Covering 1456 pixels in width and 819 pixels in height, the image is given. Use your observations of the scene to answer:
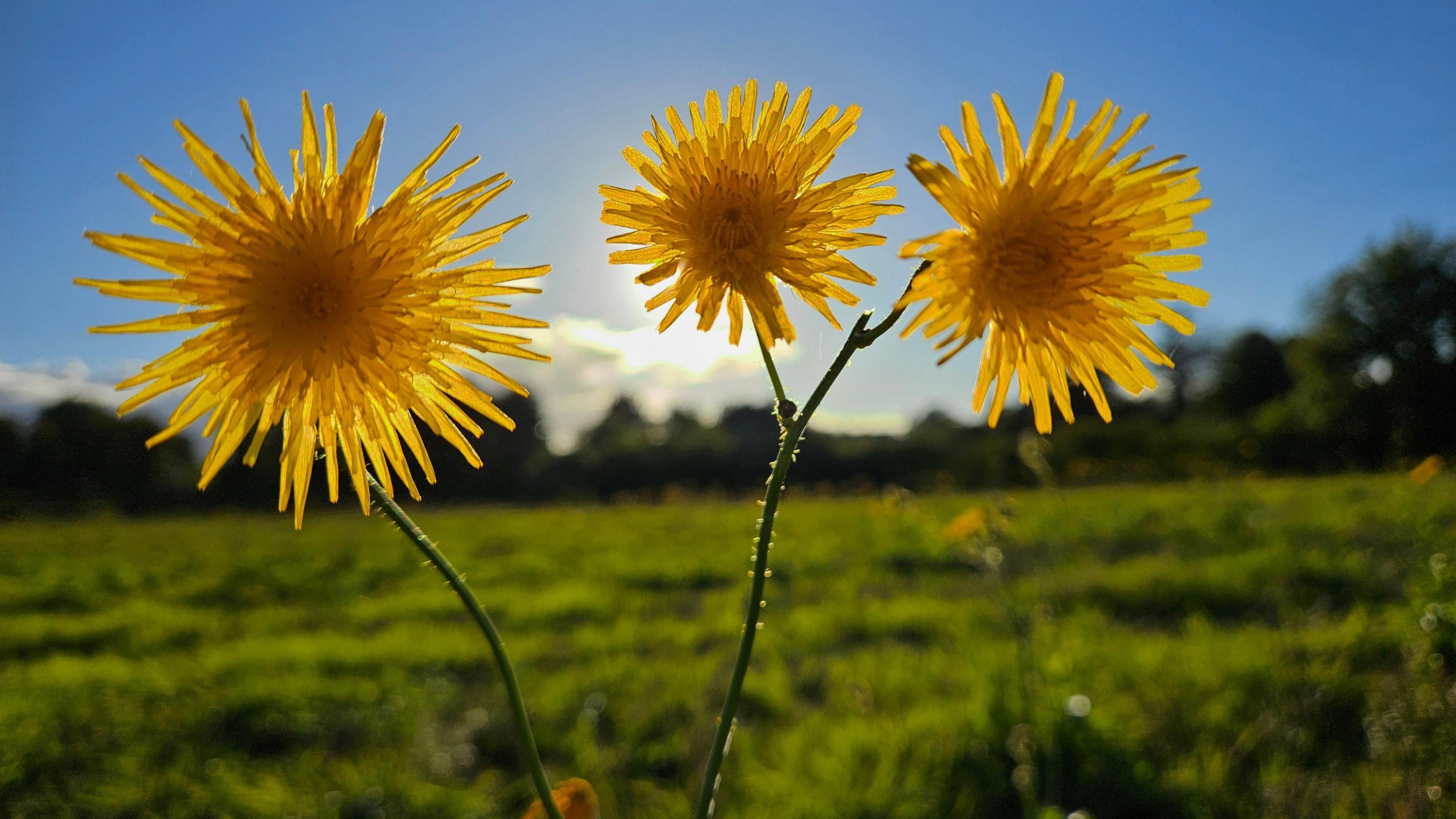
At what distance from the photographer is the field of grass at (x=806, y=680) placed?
3.44m

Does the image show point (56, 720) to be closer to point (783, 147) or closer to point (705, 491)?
point (783, 147)

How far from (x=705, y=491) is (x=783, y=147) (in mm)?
19359

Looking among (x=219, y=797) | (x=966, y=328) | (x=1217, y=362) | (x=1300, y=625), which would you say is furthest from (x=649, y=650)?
(x=1217, y=362)

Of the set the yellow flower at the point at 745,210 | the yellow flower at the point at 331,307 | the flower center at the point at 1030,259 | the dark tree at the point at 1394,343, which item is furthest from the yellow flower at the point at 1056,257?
the dark tree at the point at 1394,343

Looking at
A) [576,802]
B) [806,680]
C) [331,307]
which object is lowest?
[806,680]

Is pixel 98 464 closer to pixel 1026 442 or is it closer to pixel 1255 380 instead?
pixel 1026 442

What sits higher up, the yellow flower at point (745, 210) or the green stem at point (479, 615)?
the yellow flower at point (745, 210)

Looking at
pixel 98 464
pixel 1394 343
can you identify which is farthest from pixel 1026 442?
pixel 1394 343

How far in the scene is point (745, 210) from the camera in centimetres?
105

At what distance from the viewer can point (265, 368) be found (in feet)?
3.35

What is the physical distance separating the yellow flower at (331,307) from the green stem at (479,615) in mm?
80

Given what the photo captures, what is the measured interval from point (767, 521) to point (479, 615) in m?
0.36

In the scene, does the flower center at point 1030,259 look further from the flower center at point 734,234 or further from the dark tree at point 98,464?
the dark tree at point 98,464

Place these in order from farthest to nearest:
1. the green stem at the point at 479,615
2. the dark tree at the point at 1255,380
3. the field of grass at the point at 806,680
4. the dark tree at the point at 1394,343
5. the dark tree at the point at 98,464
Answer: the dark tree at the point at 1255,380 < the dark tree at the point at 1394,343 < the dark tree at the point at 98,464 < the field of grass at the point at 806,680 < the green stem at the point at 479,615
